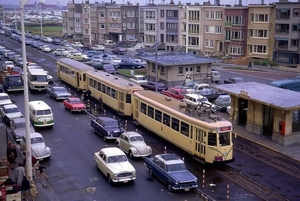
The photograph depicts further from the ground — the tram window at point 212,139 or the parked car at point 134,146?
the tram window at point 212,139

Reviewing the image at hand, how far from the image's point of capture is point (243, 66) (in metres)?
71.5

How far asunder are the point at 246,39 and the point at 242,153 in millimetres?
52154

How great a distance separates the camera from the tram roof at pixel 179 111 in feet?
81.4

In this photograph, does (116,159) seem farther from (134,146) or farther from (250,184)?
(250,184)

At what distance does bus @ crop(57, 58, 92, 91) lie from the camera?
46.1 m

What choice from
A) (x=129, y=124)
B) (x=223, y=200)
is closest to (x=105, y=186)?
(x=223, y=200)

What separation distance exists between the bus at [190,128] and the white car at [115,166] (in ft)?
15.3

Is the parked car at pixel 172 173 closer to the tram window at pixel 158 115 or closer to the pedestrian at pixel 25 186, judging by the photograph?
the tram window at pixel 158 115

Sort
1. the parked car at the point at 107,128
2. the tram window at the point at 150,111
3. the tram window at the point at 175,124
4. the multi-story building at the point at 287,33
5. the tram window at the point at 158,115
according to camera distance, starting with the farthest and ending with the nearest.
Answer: the multi-story building at the point at 287,33
the tram window at the point at 150,111
the parked car at the point at 107,128
the tram window at the point at 158,115
the tram window at the point at 175,124

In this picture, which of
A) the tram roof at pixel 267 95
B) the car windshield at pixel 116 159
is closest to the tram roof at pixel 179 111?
the car windshield at pixel 116 159

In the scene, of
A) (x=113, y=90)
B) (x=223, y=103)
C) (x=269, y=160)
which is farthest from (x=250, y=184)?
(x=113, y=90)

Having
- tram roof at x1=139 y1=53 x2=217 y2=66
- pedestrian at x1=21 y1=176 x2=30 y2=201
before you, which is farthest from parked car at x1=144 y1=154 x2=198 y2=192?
tram roof at x1=139 y1=53 x2=217 y2=66

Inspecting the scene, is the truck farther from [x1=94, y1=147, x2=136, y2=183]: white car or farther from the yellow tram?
[x1=94, y1=147, x2=136, y2=183]: white car

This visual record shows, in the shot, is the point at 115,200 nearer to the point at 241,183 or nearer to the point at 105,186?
the point at 105,186
